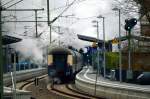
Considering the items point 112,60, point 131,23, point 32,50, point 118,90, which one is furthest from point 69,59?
point 32,50

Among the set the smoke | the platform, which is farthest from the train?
the smoke

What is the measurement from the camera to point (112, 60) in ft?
185

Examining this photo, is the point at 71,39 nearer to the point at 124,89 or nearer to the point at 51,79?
the point at 51,79

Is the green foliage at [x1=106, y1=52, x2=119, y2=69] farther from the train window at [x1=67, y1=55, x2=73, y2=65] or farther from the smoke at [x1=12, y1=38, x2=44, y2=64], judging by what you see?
the smoke at [x1=12, y1=38, x2=44, y2=64]

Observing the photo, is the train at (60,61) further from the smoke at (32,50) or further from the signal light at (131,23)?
the smoke at (32,50)

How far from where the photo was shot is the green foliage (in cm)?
5405

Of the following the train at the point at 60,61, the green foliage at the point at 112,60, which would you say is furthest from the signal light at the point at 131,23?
the green foliage at the point at 112,60

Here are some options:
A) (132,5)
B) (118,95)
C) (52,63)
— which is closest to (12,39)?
(52,63)

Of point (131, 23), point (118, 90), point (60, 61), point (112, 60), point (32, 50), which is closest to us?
point (131, 23)

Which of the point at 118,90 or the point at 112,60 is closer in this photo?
the point at 118,90

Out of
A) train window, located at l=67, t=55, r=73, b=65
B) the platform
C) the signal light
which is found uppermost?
the signal light

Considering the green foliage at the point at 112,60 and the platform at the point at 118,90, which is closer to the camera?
the platform at the point at 118,90

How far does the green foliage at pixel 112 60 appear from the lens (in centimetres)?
5405

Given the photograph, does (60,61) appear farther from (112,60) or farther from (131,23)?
(131,23)
